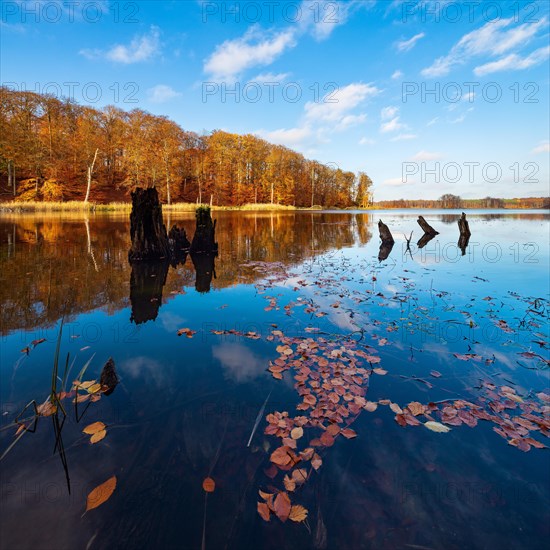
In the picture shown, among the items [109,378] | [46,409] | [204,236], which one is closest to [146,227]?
[204,236]

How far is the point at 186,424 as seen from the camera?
304 centimetres

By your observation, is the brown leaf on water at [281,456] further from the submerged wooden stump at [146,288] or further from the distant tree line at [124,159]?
the distant tree line at [124,159]

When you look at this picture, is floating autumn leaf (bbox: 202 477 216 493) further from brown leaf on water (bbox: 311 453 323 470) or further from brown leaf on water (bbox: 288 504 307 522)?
brown leaf on water (bbox: 311 453 323 470)

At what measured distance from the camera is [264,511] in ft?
7.09

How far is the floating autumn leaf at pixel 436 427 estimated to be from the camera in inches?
118

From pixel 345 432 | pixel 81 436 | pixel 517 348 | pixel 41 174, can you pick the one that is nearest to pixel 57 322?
pixel 81 436

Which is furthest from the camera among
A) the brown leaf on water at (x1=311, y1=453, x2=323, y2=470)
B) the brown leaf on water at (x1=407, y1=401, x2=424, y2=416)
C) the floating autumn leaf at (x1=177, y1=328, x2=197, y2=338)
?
the floating autumn leaf at (x1=177, y1=328, x2=197, y2=338)

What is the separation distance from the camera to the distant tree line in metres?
44.3

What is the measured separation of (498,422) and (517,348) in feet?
8.00

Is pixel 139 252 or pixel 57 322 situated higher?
pixel 139 252

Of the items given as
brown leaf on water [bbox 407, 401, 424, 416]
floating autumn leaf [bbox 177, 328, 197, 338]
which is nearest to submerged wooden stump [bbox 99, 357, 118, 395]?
floating autumn leaf [bbox 177, 328, 197, 338]

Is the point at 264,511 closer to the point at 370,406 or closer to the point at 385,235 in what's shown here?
the point at 370,406

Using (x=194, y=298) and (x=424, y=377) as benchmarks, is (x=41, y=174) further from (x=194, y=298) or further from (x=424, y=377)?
(x=424, y=377)

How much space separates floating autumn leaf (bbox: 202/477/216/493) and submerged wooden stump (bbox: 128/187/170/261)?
10409 millimetres
